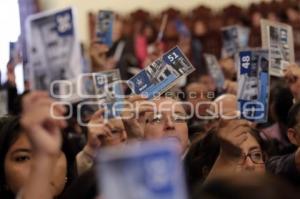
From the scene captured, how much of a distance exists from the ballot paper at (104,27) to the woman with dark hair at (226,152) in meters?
0.98

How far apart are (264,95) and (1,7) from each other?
4596 mm

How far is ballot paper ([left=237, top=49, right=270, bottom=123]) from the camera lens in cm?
231

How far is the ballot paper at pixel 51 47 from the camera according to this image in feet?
7.10

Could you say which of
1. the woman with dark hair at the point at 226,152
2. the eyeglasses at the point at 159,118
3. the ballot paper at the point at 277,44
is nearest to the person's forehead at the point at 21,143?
the eyeglasses at the point at 159,118

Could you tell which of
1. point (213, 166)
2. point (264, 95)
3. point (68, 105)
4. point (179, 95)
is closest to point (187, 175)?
point (213, 166)

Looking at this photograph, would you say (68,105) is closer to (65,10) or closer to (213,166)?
(65,10)

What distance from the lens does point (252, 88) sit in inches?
91.0

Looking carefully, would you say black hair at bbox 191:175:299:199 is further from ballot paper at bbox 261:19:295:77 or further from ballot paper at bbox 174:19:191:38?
ballot paper at bbox 174:19:191:38

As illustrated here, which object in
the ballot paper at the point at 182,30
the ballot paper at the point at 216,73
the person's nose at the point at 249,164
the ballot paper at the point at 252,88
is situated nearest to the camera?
the person's nose at the point at 249,164

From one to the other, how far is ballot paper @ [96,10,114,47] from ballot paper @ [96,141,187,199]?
2.19 meters

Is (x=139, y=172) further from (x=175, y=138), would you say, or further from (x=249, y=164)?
(x=249, y=164)

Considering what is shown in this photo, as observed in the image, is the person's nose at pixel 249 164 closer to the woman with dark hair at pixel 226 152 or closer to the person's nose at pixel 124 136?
the woman with dark hair at pixel 226 152

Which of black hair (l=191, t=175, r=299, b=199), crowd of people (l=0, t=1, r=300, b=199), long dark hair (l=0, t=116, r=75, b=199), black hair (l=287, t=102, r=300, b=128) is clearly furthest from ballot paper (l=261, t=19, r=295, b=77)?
black hair (l=191, t=175, r=299, b=199)

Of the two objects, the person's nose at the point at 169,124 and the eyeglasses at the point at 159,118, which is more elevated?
the eyeglasses at the point at 159,118
